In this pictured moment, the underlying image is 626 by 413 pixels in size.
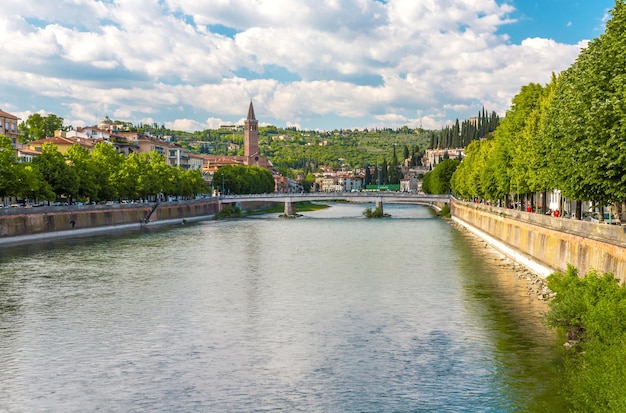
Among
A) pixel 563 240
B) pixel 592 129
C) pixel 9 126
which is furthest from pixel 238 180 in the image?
pixel 592 129

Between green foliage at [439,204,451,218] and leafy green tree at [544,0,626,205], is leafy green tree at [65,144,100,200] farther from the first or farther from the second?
leafy green tree at [544,0,626,205]

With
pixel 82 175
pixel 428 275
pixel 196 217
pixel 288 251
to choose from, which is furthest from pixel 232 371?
pixel 196 217

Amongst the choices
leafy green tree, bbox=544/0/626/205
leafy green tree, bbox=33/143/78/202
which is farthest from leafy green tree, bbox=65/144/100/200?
leafy green tree, bbox=544/0/626/205

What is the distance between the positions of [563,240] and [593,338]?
16910 millimetres

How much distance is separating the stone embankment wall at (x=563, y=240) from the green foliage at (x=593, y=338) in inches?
60.4

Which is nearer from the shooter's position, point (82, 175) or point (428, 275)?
point (428, 275)

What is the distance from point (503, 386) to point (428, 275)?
24.6m

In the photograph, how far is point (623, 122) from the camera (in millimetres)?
28438

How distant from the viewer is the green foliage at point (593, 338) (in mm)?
16891

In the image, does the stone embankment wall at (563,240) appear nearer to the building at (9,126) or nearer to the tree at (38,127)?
the building at (9,126)

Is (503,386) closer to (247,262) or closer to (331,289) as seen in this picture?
(331,289)

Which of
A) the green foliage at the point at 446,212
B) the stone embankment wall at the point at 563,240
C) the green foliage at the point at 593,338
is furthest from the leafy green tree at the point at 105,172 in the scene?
the green foliage at the point at 593,338

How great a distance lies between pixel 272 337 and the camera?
96.1 ft

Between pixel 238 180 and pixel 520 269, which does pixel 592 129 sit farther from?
pixel 238 180
